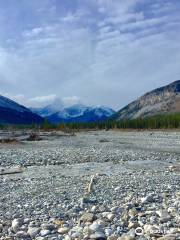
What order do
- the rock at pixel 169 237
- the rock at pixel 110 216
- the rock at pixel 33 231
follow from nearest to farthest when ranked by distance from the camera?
the rock at pixel 169 237 < the rock at pixel 33 231 < the rock at pixel 110 216

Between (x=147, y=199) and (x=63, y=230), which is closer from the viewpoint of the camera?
(x=63, y=230)

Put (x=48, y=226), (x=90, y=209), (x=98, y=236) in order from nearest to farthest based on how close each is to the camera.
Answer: (x=98, y=236) < (x=48, y=226) < (x=90, y=209)

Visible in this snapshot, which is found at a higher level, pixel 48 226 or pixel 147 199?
pixel 147 199

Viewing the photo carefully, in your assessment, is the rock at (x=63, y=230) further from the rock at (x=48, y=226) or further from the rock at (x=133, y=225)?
the rock at (x=133, y=225)

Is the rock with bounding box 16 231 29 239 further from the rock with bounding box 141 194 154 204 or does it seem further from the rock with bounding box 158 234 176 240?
the rock with bounding box 141 194 154 204

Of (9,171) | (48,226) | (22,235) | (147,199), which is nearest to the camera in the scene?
(22,235)

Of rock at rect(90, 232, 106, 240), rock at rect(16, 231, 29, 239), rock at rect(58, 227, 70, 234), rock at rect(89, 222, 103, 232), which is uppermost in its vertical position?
rock at rect(89, 222, 103, 232)

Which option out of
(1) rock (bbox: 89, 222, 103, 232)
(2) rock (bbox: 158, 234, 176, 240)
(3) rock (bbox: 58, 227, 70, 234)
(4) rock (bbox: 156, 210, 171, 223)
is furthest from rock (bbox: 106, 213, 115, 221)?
(2) rock (bbox: 158, 234, 176, 240)

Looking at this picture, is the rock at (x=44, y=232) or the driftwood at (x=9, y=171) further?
the driftwood at (x=9, y=171)

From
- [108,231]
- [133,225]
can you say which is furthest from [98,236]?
[133,225]

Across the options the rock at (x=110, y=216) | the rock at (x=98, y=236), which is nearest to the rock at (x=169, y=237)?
the rock at (x=98, y=236)

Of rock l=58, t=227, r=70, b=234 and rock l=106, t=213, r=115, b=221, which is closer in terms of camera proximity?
rock l=58, t=227, r=70, b=234

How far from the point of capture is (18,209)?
1633cm

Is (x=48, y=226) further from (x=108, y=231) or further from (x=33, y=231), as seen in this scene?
(x=108, y=231)
